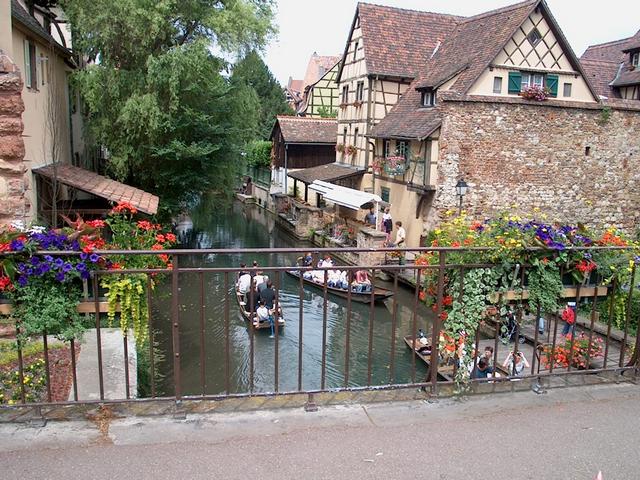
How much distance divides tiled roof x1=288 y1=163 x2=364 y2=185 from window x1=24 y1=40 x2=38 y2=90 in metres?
16.7

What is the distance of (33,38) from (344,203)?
13.9 metres

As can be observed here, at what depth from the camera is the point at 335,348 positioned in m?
15.5

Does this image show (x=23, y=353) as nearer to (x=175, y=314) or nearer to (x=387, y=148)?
(x=175, y=314)

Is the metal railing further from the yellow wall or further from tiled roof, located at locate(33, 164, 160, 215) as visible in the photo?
the yellow wall

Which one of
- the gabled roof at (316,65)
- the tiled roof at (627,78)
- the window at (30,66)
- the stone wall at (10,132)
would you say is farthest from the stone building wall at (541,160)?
the gabled roof at (316,65)

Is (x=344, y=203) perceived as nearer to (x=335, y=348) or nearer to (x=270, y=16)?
(x=270, y=16)

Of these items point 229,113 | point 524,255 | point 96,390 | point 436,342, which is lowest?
point 96,390

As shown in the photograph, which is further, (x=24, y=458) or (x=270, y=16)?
(x=270, y=16)

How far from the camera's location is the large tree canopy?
55.6 feet

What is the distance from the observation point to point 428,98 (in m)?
22.7

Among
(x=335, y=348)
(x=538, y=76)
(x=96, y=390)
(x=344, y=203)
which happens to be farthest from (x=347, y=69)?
(x=96, y=390)

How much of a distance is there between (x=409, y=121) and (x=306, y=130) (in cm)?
1392

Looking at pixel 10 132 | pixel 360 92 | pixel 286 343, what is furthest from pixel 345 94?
pixel 10 132

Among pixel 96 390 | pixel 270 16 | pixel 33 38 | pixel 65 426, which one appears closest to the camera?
pixel 65 426
